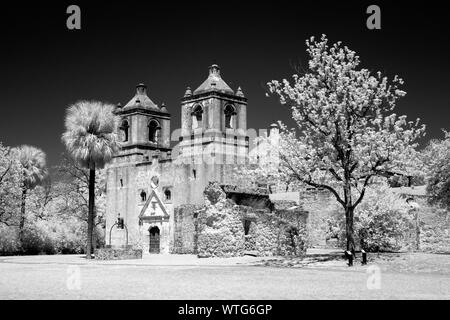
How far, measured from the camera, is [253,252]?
31.8 m

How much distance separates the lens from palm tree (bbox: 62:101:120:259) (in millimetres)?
32406

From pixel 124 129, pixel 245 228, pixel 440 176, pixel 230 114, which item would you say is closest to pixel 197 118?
pixel 230 114

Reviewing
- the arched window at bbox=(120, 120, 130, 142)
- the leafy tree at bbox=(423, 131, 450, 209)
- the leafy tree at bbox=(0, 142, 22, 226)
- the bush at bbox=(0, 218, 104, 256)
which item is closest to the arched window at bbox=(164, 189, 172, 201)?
the bush at bbox=(0, 218, 104, 256)

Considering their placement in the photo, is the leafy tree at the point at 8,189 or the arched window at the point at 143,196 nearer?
the leafy tree at the point at 8,189

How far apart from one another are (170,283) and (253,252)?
56.3 feet

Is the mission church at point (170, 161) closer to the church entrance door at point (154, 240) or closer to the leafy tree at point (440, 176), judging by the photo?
the church entrance door at point (154, 240)

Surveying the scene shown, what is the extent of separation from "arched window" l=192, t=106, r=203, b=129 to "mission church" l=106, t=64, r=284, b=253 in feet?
0.28

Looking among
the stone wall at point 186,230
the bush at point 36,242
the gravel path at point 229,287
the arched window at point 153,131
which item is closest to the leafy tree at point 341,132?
the gravel path at point 229,287

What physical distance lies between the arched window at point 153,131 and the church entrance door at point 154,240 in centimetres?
1176

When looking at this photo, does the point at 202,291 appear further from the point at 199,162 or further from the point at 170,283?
the point at 199,162

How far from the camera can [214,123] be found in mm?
49344

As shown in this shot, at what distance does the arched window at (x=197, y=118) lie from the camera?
51.4 metres

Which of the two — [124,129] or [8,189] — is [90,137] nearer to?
[8,189]
